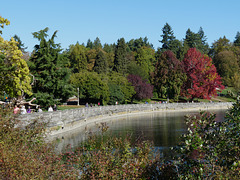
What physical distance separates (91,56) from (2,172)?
101 meters

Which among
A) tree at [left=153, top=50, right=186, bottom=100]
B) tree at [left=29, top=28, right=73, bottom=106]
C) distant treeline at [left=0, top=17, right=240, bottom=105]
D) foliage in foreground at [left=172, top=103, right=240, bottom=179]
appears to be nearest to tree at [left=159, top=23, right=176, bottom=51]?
distant treeline at [left=0, top=17, right=240, bottom=105]

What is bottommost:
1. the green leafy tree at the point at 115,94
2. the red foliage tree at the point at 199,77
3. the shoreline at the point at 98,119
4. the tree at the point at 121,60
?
the shoreline at the point at 98,119

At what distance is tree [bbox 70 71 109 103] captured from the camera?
69312 millimetres

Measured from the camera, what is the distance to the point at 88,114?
4600 centimetres

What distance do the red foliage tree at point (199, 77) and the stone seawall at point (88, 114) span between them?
16.5 feet

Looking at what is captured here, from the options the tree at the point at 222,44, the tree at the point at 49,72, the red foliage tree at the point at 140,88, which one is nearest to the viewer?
the tree at the point at 49,72

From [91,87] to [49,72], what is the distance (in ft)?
73.4

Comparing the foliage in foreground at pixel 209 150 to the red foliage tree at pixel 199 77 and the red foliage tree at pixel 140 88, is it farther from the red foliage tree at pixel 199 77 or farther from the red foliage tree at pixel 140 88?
the red foliage tree at pixel 199 77

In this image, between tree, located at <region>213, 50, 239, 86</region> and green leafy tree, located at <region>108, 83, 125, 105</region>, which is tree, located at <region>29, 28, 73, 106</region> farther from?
tree, located at <region>213, 50, 239, 86</region>

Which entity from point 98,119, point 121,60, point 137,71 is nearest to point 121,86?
point 137,71

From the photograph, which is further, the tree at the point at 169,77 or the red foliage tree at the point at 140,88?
the tree at the point at 169,77

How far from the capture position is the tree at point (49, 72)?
47.4 meters

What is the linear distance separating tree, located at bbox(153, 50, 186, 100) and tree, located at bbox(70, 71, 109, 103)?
20249 millimetres

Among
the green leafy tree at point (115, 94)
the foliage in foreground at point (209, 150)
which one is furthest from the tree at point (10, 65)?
the green leafy tree at point (115, 94)
